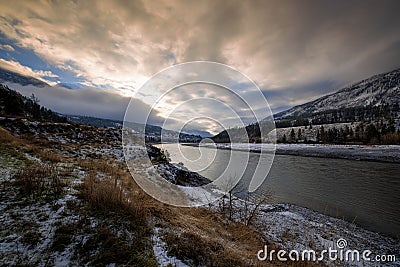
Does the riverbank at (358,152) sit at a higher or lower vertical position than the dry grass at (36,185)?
higher

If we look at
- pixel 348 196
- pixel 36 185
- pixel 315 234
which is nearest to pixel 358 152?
pixel 348 196

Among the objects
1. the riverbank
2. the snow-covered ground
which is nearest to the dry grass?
the snow-covered ground

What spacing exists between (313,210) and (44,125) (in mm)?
29197

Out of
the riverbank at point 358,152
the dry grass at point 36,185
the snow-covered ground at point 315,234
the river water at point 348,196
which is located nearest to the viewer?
the dry grass at point 36,185

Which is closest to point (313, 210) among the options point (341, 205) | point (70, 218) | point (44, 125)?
point (341, 205)

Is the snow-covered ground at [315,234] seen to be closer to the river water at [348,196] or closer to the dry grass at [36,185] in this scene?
the river water at [348,196]

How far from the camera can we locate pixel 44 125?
71.2ft

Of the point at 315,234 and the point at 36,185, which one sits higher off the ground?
the point at 36,185

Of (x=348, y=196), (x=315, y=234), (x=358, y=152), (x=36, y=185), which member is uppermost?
(x=358, y=152)

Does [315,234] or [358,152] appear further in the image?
[358,152]

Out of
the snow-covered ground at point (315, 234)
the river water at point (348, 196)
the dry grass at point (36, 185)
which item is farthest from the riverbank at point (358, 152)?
the dry grass at point (36, 185)

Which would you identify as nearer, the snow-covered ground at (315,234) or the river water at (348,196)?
the snow-covered ground at (315,234)

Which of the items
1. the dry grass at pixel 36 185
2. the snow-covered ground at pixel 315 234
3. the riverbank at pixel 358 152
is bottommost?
the snow-covered ground at pixel 315 234

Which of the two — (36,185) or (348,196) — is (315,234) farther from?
(36,185)
